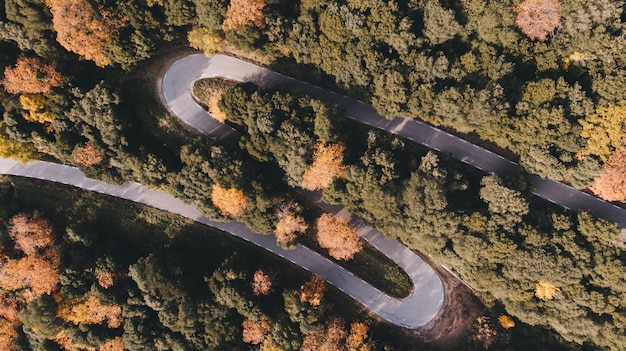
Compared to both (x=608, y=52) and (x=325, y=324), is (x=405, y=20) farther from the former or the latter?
(x=325, y=324)

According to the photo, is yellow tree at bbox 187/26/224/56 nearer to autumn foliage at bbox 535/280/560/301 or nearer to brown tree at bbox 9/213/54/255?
brown tree at bbox 9/213/54/255

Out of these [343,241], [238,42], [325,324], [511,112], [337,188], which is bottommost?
[325,324]

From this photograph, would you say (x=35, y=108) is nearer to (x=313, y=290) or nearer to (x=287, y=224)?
(x=287, y=224)

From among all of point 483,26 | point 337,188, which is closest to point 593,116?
point 483,26

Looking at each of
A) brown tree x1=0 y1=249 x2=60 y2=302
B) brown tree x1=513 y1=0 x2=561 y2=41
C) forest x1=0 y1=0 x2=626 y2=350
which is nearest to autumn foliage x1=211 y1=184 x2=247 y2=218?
forest x1=0 y1=0 x2=626 y2=350

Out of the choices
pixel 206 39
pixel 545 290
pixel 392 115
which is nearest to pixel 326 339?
pixel 545 290

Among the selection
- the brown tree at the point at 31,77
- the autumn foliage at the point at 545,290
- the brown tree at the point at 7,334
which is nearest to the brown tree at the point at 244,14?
the brown tree at the point at 31,77
